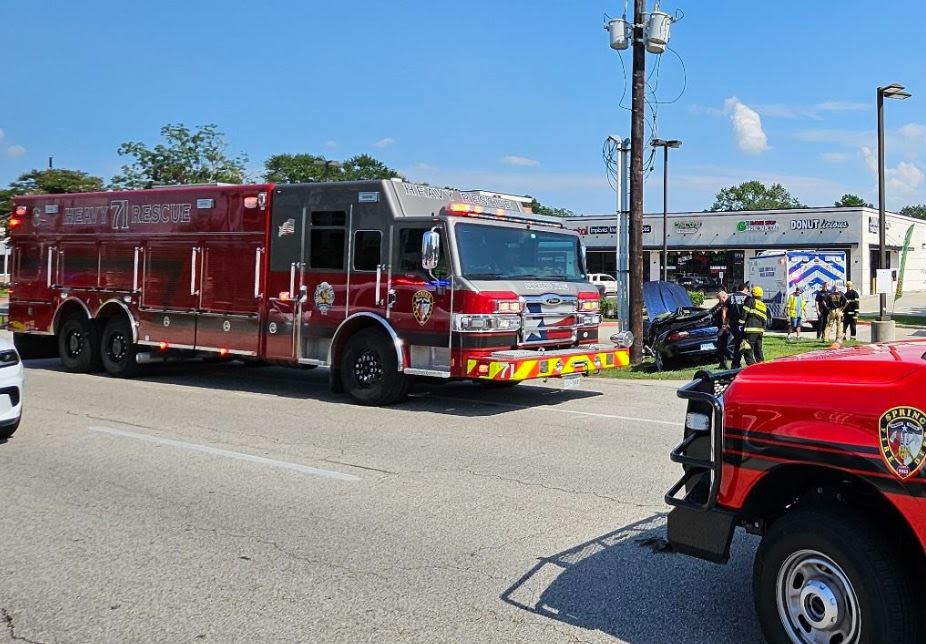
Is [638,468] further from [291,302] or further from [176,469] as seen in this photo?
[291,302]

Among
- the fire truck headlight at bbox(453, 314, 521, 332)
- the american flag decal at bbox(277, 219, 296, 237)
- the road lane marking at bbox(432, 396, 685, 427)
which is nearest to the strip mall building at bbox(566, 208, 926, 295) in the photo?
the american flag decal at bbox(277, 219, 296, 237)

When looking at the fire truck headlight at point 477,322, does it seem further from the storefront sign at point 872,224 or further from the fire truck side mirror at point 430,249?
the storefront sign at point 872,224

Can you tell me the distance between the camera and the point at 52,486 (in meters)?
6.85

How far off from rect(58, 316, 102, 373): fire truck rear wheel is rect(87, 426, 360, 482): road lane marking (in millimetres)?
5602

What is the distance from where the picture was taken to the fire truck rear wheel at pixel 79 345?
14.6 meters

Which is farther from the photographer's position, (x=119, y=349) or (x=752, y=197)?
(x=752, y=197)

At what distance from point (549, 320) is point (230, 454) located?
15.6 ft

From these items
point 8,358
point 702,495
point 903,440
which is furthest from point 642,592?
point 8,358

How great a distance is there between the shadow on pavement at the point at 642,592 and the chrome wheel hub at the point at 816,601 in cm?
52

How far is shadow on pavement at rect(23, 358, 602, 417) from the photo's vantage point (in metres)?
11.3

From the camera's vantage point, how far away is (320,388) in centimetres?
1302

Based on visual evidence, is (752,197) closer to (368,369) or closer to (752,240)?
(752,240)

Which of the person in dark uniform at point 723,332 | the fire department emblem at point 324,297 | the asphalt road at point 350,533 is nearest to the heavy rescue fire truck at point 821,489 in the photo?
the asphalt road at point 350,533

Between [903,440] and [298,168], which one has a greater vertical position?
[298,168]
